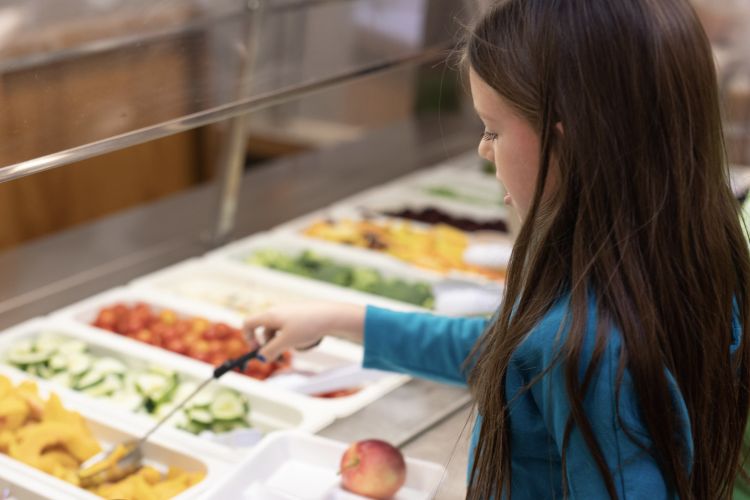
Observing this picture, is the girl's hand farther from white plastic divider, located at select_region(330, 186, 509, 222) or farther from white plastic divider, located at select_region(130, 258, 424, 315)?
white plastic divider, located at select_region(330, 186, 509, 222)

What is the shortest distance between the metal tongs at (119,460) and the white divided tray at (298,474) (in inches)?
4.5

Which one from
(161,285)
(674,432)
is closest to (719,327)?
(674,432)

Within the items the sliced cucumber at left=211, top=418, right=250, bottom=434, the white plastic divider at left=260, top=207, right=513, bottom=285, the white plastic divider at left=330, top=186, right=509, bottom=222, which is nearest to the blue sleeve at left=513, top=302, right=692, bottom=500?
the sliced cucumber at left=211, top=418, right=250, bottom=434

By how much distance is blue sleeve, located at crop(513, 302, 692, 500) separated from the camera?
801mm

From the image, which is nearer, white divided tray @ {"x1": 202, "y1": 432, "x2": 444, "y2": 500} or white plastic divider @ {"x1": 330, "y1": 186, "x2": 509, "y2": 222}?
white divided tray @ {"x1": 202, "y1": 432, "x2": 444, "y2": 500}

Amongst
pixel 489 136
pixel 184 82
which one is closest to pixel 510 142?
pixel 489 136

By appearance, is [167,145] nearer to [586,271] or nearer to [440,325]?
[440,325]

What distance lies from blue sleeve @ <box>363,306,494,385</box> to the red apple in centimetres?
14

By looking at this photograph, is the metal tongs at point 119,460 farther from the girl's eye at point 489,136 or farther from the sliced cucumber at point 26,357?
the girl's eye at point 489,136

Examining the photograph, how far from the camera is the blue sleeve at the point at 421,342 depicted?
4.22ft

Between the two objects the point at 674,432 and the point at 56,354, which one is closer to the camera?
the point at 674,432

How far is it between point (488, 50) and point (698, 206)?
0.24m

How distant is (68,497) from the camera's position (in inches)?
45.8

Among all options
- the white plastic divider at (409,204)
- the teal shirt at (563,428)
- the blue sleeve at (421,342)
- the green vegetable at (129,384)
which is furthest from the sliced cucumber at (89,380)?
the white plastic divider at (409,204)
